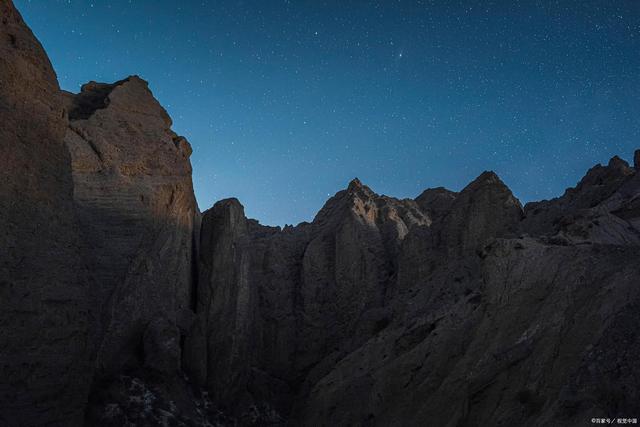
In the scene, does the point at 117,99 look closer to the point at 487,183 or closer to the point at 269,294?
the point at 269,294

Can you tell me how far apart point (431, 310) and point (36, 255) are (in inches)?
829

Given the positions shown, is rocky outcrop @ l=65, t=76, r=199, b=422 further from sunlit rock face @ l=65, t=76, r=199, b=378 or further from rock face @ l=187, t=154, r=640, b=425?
rock face @ l=187, t=154, r=640, b=425

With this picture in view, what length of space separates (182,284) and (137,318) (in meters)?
4.46

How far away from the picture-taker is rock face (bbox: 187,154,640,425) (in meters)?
13.6

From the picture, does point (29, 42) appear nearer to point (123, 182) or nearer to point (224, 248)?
point (123, 182)

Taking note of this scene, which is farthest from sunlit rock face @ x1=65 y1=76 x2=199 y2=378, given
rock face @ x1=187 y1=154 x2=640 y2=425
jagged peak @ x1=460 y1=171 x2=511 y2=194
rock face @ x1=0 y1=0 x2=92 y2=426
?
jagged peak @ x1=460 y1=171 x2=511 y2=194

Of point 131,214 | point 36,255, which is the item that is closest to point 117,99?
point 131,214

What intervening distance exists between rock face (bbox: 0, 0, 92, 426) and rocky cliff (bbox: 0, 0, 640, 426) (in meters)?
0.06

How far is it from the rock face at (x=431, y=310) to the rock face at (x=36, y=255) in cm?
1333

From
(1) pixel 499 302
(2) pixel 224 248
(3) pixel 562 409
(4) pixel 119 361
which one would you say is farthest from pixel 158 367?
(3) pixel 562 409

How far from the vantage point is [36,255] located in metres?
16.3

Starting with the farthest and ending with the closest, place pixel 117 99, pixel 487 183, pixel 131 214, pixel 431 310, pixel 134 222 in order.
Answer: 1. pixel 487 183
2. pixel 117 99
3. pixel 131 214
4. pixel 134 222
5. pixel 431 310

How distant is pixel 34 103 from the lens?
17516 mm

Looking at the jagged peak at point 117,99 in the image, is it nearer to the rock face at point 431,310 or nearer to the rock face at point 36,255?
the rock face at point 431,310
